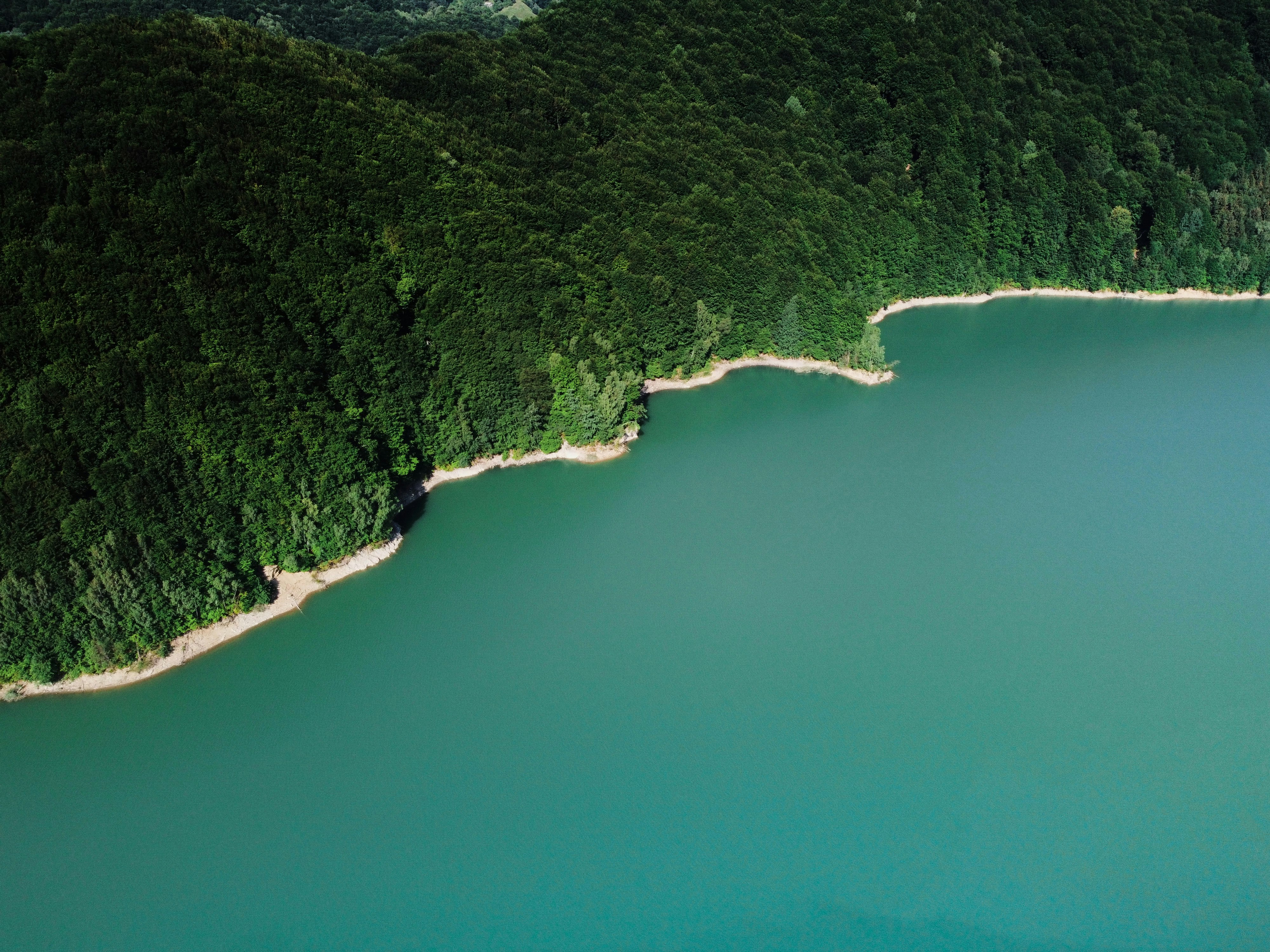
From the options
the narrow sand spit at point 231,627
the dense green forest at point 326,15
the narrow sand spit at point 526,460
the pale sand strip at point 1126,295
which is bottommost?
the narrow sand spit at point 231,627

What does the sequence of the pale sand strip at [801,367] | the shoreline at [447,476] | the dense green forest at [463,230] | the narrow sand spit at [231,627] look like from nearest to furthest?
1. the narrow sand spit at [231,627]
2. the shoreline at [447,476]
3. the dense green forest at [463,230]
4. the pale sand strip at [801,367]

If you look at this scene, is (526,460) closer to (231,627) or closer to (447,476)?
(447,476)

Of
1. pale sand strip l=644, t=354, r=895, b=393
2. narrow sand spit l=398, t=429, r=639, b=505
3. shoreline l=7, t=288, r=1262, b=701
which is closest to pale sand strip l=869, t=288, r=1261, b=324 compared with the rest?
shoreline l=7, t=288, r=1262, b=701

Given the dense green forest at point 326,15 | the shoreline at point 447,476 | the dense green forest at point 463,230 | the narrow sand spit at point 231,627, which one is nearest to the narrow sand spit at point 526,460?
the shoreline at point 447,476

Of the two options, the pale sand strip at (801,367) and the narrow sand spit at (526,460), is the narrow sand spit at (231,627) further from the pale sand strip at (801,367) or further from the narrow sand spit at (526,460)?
the pale sand strip at (801,367)

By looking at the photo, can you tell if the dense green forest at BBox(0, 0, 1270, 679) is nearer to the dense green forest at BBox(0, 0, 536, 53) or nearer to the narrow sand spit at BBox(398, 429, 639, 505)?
the narrow sand spit at BBox(398, 429, 639, 505)

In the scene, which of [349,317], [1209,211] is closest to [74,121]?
[349,317]

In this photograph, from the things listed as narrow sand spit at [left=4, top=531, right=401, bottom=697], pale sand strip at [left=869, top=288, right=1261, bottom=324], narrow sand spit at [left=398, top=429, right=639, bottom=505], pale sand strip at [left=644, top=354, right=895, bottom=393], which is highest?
pale sand strip at [left=869, top=288, right=1261, bottom=324]
